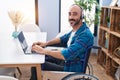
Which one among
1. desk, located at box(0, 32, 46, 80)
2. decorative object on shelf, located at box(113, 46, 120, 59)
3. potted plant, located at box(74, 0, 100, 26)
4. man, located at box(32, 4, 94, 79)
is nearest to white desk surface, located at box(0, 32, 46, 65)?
desk, located at box(0, 32, 46, 80)

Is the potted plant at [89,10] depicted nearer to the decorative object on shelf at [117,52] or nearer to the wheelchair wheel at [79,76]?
the decorative object on shelf at [117,52]

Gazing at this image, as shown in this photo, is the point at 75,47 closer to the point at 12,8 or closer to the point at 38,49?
the point at 38,49

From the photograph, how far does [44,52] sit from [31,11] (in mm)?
2165

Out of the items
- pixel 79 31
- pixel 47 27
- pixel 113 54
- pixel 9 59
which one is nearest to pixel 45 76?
pixel 9 59

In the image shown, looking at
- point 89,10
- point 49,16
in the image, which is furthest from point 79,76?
point 49,16

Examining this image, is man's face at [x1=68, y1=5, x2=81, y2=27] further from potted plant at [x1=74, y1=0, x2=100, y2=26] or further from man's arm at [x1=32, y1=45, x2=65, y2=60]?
potted plant at [x1=74, y1=0, x2=100, y2=26]

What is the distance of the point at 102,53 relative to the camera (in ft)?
11.8

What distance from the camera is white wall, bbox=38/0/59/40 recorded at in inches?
154

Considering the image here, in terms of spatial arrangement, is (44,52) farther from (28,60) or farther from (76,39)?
(76,39)

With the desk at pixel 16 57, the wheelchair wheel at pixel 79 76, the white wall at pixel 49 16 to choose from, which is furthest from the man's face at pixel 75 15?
the white wall at pixel 49 16

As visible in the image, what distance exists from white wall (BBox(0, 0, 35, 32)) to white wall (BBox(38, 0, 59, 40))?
17 centimetres

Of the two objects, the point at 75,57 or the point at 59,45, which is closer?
the point at 75,57

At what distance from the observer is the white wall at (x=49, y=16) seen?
3.92 meters

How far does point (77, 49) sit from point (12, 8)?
237 cm
